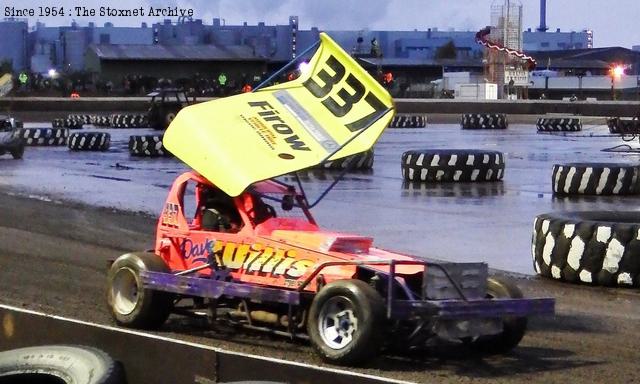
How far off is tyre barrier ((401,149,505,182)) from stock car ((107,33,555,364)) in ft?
42.6

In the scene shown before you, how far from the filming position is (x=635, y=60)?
125812mm

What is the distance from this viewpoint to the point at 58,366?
629 cm

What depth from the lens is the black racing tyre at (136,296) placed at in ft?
27.7

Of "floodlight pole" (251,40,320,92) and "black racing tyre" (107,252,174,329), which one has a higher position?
"floodlight pole" (251,40,320,92)

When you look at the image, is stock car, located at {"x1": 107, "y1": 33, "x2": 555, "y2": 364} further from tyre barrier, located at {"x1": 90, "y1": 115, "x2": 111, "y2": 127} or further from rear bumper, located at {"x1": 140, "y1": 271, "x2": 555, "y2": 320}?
tyre barrier, located at {"x1": 90, "y1": 115, "x2": 111, "y2": 127}

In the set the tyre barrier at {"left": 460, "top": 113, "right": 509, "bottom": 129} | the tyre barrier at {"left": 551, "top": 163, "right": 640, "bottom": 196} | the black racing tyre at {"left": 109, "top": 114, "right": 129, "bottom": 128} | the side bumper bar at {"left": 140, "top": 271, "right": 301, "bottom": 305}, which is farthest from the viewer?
the black racing tyre at {"left": 109, "top": 114, "right": 129, "bottom": 128}

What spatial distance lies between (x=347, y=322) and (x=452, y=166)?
49.6ft

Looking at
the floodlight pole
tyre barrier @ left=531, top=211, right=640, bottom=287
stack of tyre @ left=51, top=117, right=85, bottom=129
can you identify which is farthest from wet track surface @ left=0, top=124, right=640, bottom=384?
stack of tyre @ left=51, top=117, right=85, bottom=129

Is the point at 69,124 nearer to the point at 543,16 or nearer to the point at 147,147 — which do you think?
the point at 147,147

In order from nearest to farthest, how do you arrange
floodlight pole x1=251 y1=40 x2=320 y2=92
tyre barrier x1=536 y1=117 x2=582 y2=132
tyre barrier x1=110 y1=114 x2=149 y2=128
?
floodlight pole x1=251 y1=40 x2=320 y2=92, tyre barrier x1=536 y1=117 x2=582 y2=132, tyre barrier x1=110 y1=114 x2=149 y2=128

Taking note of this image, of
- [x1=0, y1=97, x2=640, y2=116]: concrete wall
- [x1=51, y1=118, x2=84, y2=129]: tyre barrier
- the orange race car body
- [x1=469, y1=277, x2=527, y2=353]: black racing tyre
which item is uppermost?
[x1=0, y1=97, x2=640, y2=116]: concrete wall

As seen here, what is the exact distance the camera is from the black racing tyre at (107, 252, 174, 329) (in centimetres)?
843

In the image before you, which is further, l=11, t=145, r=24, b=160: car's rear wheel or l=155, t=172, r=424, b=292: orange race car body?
l=11, t=145, r=24, b=160: car's rear wheel

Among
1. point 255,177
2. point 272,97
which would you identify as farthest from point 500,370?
point 272,97
